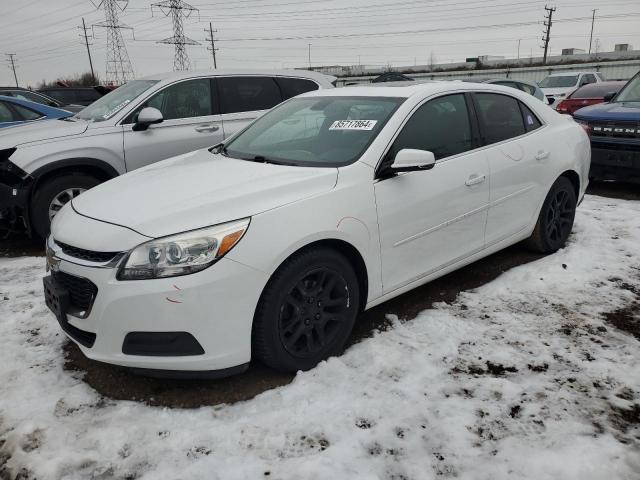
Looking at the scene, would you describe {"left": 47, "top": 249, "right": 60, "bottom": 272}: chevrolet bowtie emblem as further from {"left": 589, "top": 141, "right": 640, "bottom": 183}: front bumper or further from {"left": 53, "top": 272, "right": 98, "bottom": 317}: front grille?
{"left": 589, "top": 141, "right": 640, "bottom": 183}: front bumper

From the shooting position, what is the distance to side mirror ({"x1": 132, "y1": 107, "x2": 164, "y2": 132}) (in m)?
5.27

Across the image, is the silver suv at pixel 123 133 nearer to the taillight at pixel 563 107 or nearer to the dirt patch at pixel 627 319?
the dirt patch at pixel 627 319

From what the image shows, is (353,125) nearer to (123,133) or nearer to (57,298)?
(57,298)

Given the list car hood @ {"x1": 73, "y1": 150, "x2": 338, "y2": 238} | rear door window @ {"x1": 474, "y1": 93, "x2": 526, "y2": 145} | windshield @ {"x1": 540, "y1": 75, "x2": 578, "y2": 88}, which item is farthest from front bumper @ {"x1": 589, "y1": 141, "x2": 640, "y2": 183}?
windshield @ {"x1": 540, "y1": 75, "x2": 578, "y2": 88}

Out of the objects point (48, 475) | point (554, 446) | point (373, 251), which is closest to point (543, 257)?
point (373, 251)

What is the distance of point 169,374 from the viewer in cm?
257

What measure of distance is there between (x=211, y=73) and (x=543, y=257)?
4.14 metres

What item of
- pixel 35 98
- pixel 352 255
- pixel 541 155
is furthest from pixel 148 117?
pixel 35 98

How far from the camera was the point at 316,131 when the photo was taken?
3.59 metres

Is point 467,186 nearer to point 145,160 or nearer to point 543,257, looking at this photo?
point 543,257

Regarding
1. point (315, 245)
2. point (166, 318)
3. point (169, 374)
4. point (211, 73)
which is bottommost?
point (169, 374)

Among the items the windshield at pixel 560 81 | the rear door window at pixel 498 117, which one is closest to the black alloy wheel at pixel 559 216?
the rear door window at pixel 498 117

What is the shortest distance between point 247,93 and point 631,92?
224 inches

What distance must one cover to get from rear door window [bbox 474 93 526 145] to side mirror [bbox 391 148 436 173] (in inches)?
40.9
